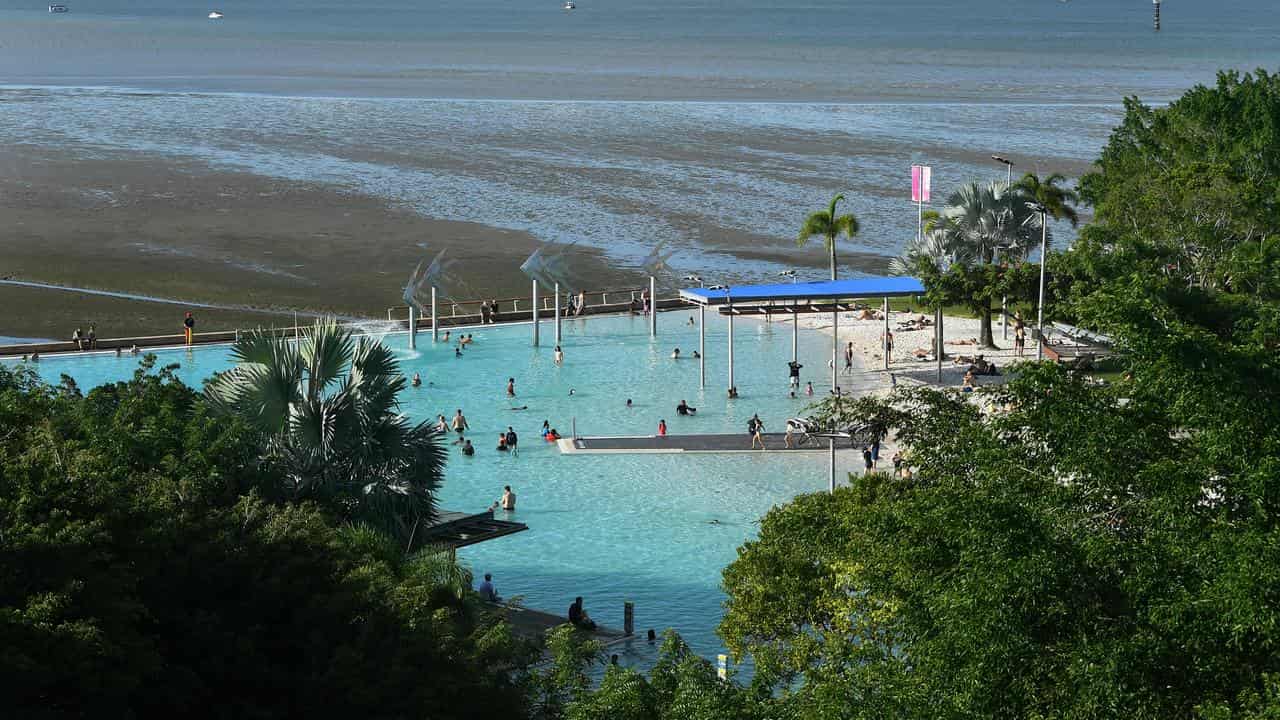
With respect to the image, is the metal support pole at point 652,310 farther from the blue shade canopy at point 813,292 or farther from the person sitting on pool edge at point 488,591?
the person sitting on pool edge at point 488,591

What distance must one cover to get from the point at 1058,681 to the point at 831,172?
255 ft

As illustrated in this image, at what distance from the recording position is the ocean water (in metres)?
76.2

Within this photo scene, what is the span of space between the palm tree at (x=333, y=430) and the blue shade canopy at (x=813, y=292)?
22.1 metres

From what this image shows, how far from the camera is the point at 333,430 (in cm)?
2422

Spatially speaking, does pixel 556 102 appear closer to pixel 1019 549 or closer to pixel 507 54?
pixel 507 54

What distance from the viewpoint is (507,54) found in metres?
178

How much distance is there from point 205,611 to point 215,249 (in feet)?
166

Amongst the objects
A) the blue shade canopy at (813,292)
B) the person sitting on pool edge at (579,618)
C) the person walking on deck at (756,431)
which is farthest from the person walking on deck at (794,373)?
the person sitting on pool edge at (579,618)

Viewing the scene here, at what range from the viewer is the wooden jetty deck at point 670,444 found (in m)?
38.8

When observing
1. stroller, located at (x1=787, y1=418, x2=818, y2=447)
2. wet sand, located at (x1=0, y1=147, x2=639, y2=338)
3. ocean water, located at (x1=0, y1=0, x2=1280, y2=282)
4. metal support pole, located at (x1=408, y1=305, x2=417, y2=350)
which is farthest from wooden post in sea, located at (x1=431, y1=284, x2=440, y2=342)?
stroller, located at (x1=787, y1=418, x2=818, y2=447)

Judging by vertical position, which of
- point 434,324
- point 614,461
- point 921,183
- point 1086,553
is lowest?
point 614,461

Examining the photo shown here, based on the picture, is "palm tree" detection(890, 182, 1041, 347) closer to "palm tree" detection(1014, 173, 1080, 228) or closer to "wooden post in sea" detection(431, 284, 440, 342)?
"palm tree" detection(1014, 173, 1080, 228)

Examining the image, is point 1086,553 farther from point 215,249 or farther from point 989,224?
point 215,249

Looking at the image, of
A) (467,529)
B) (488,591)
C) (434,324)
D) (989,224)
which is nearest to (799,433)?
(467,529)
